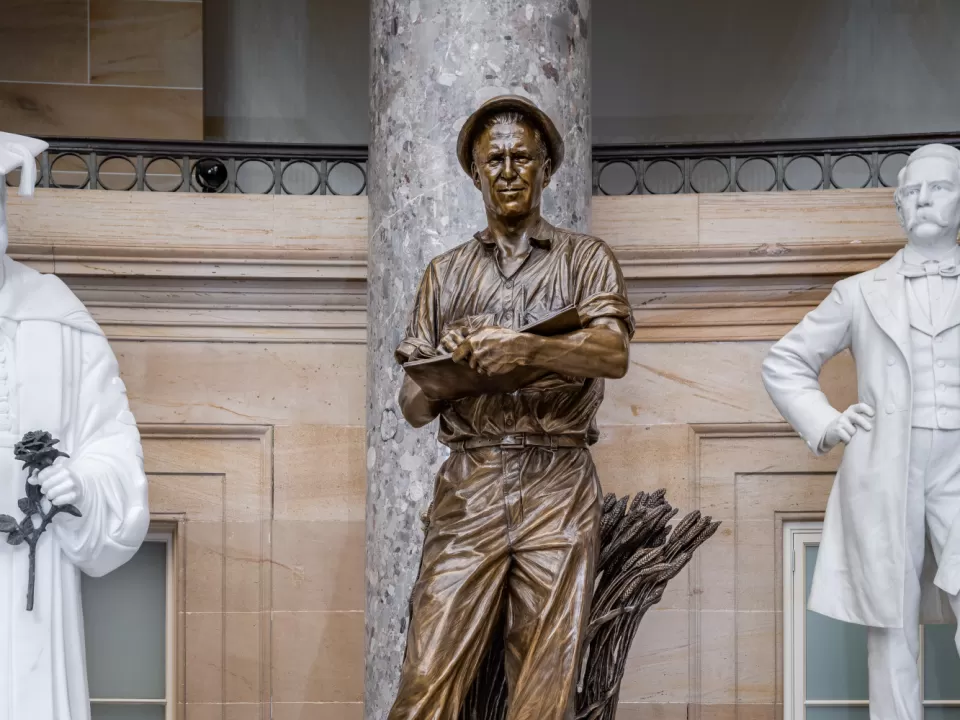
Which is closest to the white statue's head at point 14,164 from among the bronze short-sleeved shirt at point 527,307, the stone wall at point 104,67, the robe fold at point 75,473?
the robe fold at point 75,473

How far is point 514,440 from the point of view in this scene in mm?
3838

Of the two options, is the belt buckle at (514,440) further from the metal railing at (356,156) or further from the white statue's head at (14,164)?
the metal railing at (356,156)

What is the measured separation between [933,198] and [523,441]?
210 cm

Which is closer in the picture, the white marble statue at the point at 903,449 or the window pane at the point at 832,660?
the white marble statue at the point at 903,449

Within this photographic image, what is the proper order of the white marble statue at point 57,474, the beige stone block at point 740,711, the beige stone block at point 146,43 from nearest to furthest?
the white marble statue at point 57,474 < the beige stone block at point 740,711 < the beige stone block at point 146,43

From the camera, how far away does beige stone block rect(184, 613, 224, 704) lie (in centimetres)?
665

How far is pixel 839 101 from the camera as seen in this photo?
28.0 ft

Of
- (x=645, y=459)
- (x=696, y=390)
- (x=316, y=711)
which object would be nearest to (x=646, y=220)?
(x=696, y=390)

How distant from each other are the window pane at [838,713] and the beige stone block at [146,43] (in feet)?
14.5

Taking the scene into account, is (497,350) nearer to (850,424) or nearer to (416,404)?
(416,404)

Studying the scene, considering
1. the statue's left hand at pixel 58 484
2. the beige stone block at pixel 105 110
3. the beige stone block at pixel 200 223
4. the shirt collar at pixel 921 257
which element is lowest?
the statue's left hand at pixel 58 484

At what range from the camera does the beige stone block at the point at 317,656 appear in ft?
22.0

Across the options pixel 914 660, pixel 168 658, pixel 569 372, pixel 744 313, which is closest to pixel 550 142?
pixel 569 372

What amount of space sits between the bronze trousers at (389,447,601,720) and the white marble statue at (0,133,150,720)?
1.01 m
